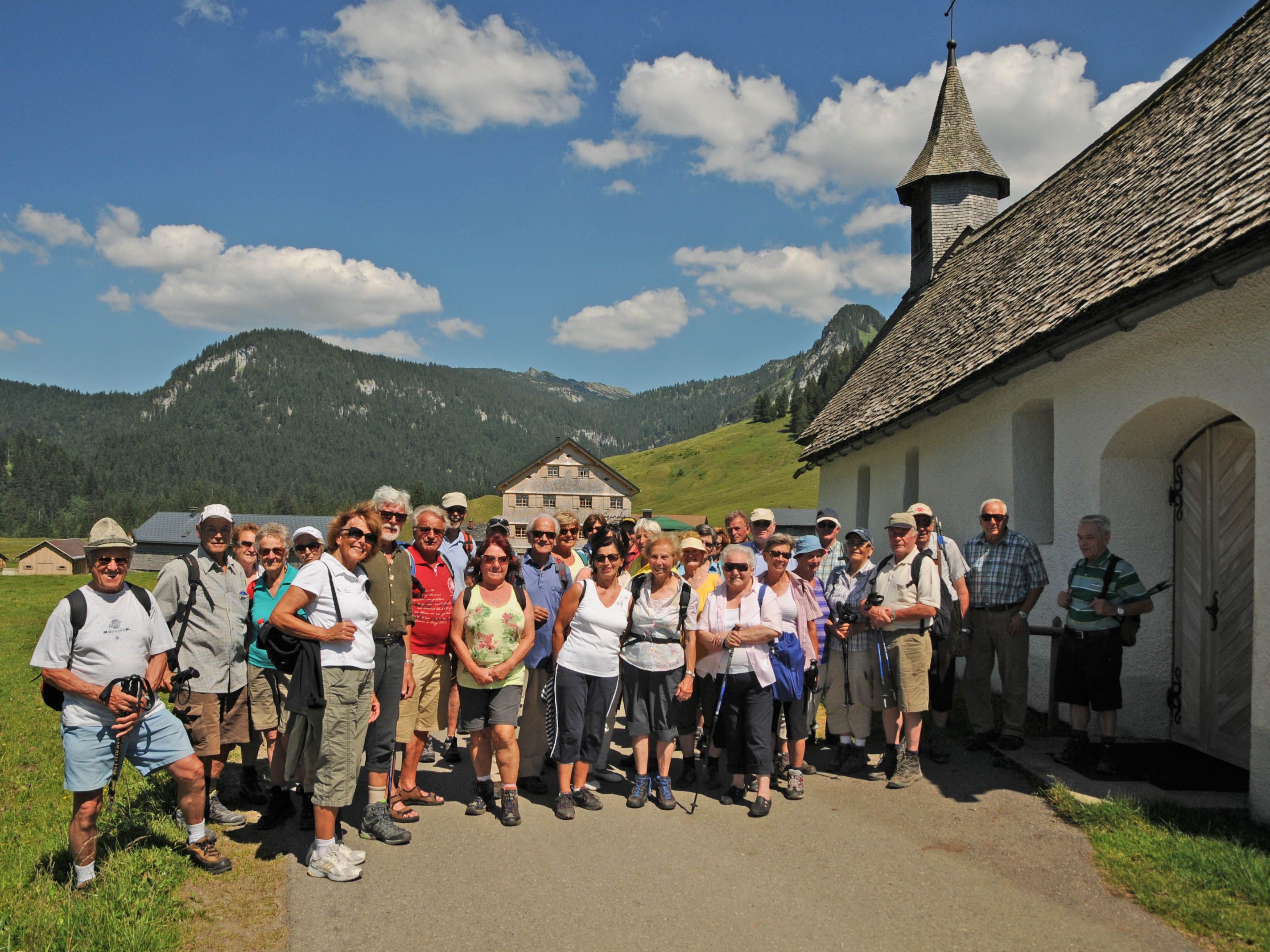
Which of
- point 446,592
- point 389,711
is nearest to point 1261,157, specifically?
point 446,592

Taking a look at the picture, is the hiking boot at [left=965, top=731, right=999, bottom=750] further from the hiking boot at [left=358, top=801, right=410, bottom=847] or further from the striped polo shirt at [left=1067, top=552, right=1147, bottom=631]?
the hiking boot at [left=358, top=801, right=410, bottom=847]

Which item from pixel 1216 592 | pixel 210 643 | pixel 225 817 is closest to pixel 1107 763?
pixel 1216 592

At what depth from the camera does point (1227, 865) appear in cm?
455

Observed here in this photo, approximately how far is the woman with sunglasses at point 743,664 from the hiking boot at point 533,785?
1.42 meters

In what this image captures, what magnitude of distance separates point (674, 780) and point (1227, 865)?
12.1ft

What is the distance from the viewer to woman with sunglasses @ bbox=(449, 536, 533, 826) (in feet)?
18.8

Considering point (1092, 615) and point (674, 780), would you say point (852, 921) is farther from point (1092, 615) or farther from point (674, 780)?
point (1092, 615)

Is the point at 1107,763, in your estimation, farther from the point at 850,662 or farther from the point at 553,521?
the point at 553,521

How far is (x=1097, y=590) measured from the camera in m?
6.51

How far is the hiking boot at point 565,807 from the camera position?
579 cm

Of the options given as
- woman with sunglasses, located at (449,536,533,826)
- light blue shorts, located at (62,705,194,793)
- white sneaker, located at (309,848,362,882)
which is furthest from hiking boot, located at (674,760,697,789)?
light blue shorts, located at (62,705,194,793)

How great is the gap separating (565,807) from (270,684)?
2330 millimetres

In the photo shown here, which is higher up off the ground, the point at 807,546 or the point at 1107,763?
the point at 807,546

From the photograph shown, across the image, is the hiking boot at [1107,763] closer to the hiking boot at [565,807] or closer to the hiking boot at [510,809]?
the hiking boot at [565,807]
